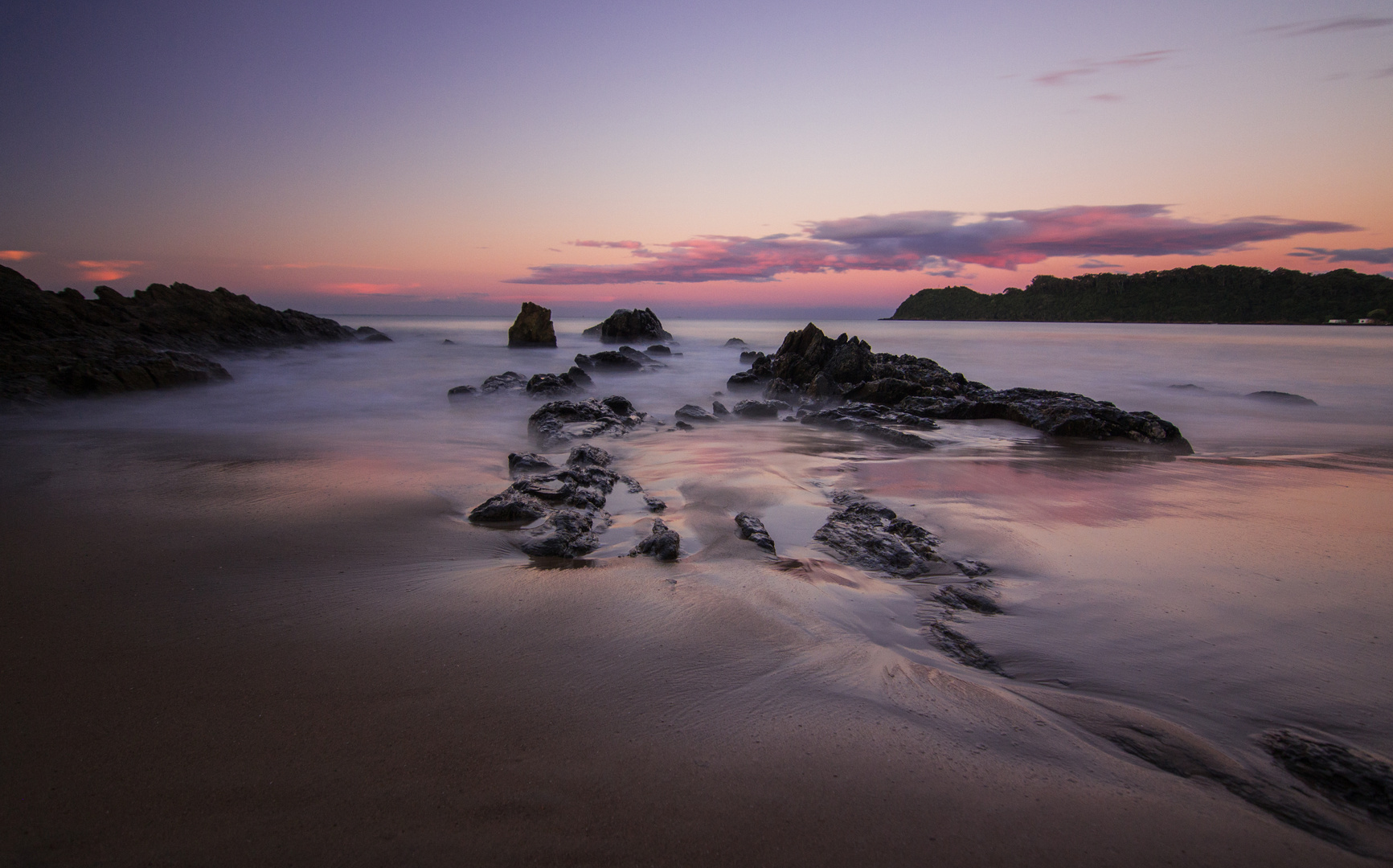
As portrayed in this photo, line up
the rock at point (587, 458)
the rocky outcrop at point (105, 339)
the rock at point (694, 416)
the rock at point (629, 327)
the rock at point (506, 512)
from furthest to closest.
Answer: the rock at point (629, 327), the rocky outcrop at point (105, 339), the rock at point (694, 416), the rock at point (587, 458), the rock at point (506, 512)

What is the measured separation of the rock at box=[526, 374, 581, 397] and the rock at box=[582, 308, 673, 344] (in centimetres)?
1912

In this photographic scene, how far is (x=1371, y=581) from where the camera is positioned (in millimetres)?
2971

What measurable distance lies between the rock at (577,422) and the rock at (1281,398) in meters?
12.5

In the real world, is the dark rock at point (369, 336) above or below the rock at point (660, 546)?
above

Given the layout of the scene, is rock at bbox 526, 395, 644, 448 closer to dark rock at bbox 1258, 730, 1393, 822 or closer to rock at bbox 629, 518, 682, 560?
rock at bbox 629, 518, 682, 560

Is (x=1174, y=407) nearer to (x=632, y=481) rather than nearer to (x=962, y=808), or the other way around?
(x=632, y=481)

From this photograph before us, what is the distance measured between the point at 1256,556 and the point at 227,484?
696cm

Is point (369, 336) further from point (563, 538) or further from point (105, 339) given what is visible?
point (563, 538)

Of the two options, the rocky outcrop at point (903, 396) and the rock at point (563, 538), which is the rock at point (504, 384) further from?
the rock at point (563, 538)

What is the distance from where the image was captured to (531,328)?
23.9 metres

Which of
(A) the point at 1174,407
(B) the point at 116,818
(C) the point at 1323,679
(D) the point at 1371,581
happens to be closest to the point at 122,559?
(B) the point at 116,818

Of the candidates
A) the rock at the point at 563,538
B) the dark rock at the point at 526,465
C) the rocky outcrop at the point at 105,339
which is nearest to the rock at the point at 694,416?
the dark rock at the point at 526,465

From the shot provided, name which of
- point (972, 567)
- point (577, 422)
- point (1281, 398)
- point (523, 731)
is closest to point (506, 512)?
point (523, 731)

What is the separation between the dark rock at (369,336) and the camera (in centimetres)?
2510
